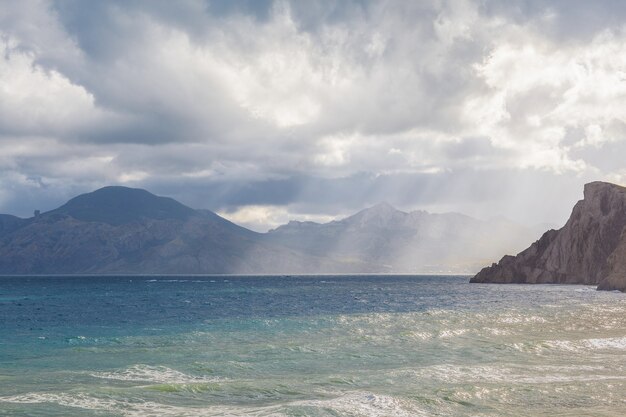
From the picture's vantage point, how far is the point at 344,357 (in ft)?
138

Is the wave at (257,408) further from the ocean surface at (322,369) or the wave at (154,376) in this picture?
the wave at (154,376)

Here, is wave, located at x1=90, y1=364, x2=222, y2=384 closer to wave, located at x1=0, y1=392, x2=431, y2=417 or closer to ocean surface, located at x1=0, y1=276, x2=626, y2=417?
ocean surface, located at x1=0, y1=276, x2=626, y2=417

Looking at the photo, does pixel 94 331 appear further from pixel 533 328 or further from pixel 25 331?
pixel 533 328

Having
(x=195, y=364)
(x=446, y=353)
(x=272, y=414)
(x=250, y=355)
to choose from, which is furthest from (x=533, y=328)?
(x=272, y=414)

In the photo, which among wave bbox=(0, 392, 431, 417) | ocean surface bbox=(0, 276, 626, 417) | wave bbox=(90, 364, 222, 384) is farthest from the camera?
wave bbox=(90, 364, 222, 384)

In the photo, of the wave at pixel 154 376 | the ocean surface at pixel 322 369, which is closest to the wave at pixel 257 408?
the ocean surface at pixel 322 369

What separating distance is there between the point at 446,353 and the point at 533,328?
63.9ft

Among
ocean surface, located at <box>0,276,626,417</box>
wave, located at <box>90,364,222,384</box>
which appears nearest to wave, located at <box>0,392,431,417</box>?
ocean surface, located at <box>0,276,626,417</box>

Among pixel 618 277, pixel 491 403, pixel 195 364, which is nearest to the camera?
pixel 491 403

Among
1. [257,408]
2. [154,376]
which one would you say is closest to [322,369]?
[154,376]

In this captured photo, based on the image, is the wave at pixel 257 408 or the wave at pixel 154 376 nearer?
the wave at pixel 257 408

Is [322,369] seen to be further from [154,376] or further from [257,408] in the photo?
[257,408]

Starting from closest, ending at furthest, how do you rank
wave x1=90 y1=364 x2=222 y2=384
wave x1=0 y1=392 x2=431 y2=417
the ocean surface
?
wave x1=0 y1=392 x2=431 y2=417 < the ocean surface < wave x1=90 y1=364 x2=222 y2=384

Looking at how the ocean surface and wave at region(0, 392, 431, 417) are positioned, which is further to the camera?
the ocean surface
